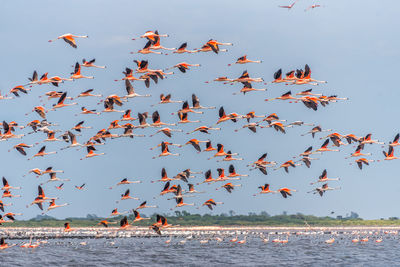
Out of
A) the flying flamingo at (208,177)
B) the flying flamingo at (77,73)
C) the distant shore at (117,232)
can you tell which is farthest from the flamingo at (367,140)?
the distant shore at (117,232)

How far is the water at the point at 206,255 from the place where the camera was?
211 feet

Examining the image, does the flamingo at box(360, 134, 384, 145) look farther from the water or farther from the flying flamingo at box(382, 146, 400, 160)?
the water

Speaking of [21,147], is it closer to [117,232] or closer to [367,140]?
[367,140]

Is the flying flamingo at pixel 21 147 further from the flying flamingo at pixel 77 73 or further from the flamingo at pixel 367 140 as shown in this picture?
the flamingo at pixel 367 140

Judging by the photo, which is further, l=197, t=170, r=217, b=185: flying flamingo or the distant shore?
the distant shore

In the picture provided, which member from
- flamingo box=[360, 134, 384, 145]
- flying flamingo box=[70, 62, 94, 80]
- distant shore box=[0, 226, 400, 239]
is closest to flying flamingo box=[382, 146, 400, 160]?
flamingo box=[360, 134, 384, 145]

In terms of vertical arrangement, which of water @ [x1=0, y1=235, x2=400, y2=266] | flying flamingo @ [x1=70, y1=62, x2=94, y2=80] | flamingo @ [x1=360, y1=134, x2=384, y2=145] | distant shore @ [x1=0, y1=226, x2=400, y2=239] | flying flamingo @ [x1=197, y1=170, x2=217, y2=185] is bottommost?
water @ [x1=0, y1=235, x2=400, y2=266]

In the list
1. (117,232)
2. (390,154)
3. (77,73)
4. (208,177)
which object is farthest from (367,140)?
(117,232)

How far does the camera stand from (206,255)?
238 feet

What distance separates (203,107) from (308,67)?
30.1 feet

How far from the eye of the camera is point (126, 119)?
54.5m

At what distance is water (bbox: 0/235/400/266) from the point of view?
6419 centimetres

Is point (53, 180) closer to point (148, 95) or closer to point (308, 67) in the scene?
point (148, 95)

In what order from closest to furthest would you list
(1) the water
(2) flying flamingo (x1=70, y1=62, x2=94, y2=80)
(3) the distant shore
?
(2) flying flamingo (x1=70, y1=62, x2=94, y2=80) → (1) the water → (3) the distant shore
